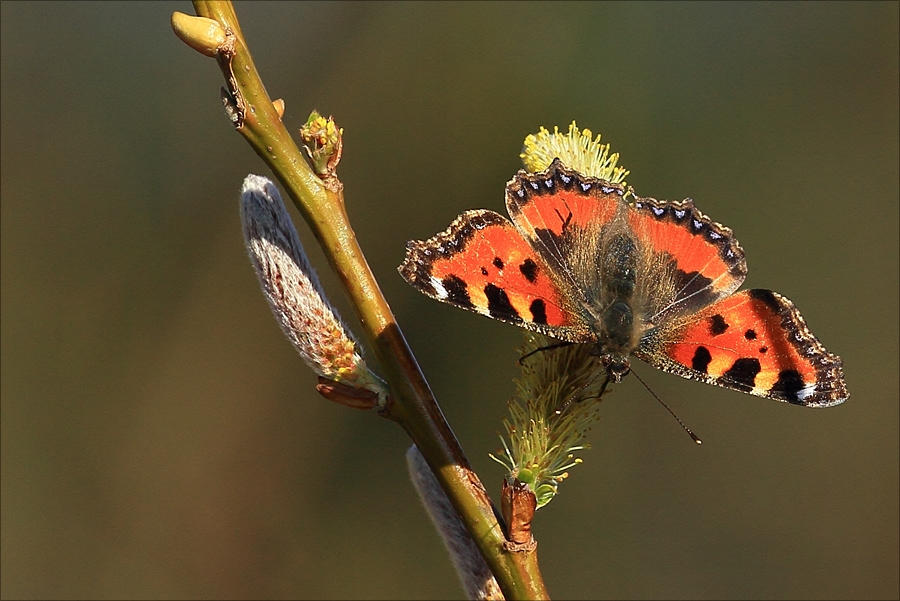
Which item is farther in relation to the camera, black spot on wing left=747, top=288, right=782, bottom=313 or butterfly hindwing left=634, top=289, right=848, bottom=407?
black spot on wing left=747, top=288, right=782, bottom=313

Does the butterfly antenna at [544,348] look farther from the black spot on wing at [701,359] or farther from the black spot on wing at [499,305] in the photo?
the black spot on wing at [701,359]

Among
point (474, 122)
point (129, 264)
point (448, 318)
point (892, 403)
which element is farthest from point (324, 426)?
point (892, 403)

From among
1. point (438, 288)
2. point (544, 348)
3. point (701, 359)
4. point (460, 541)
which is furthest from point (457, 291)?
point (701, 359)

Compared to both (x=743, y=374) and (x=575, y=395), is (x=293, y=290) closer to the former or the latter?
(x=575, y=395)

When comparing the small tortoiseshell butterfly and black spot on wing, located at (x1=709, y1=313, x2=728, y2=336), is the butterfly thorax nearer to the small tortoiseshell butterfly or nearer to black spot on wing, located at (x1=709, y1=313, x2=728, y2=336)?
the small tortoiseshell butterfly

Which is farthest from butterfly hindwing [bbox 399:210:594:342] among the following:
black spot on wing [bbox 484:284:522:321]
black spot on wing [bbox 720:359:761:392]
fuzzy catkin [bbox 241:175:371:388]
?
black spot on wing [bbox 720:359:761:392]

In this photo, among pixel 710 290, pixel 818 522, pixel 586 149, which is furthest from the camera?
pixel 818 522

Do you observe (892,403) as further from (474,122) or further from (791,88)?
(474,122)

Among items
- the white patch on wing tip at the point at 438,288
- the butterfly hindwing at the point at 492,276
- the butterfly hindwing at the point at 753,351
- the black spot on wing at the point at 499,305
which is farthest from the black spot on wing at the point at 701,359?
the white patch on wing tip at the point at 438,288
